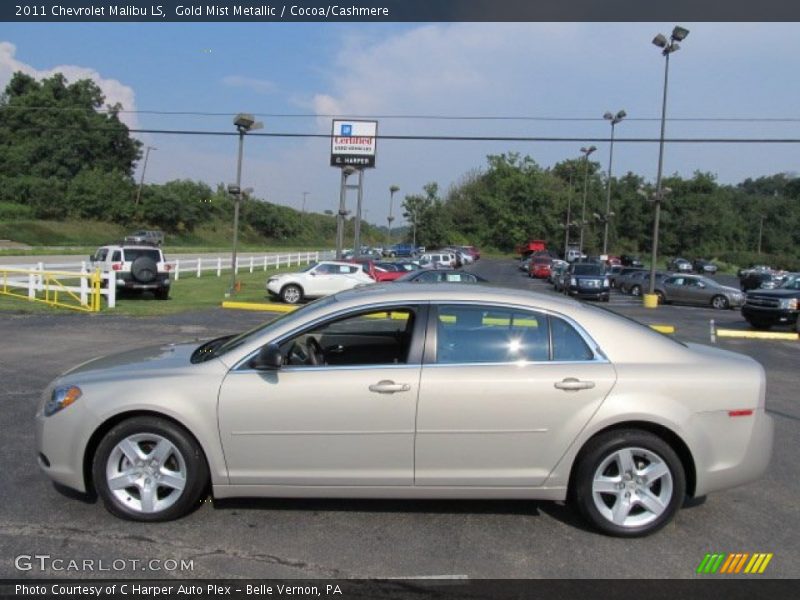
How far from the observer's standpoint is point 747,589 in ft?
12.5

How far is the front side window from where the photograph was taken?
4.61m

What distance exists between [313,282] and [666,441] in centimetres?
2012

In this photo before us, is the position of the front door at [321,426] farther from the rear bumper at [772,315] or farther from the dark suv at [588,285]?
the dark suv at [588,285]

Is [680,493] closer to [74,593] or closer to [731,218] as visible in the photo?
[74,593]

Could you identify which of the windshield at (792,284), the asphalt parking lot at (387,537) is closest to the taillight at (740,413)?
the asphalt parking lot at (387,537)

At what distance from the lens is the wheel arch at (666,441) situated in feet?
14.5

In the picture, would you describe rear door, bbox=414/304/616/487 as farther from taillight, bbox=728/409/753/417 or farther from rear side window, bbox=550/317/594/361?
taillight, bbox=728/409/753/417

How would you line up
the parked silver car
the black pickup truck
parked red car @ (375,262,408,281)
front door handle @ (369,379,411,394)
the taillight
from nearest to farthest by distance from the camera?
1. front door handle @ (369,379,411,394)
2. the taillight
3. the black pickup truck
4. parked red car @ (375,262,408,281)
5. the parked silver car

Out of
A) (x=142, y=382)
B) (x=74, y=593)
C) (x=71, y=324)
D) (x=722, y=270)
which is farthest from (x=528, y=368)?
(x=722, y=270)

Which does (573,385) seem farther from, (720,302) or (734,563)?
(720,302)

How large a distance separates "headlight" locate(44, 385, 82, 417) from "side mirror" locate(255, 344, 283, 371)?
117 centimetres

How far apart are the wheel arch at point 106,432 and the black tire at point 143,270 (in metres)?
18.2

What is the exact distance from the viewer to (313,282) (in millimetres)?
24000

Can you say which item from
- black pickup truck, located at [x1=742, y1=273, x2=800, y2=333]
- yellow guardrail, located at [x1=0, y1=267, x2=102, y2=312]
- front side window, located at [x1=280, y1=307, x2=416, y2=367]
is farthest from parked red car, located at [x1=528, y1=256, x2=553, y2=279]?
front side window, located at [x1=280, y1=307, x2=416, y2=367]
